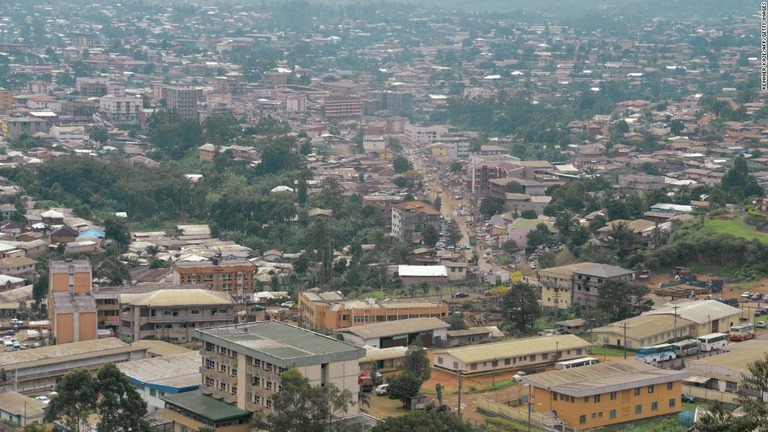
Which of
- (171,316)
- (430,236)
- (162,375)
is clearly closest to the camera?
(162,375)

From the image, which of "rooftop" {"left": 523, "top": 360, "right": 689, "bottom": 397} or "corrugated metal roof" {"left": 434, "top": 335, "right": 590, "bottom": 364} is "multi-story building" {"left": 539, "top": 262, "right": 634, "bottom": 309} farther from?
"rooftop" {"left": 523, "top": 360, "right": 689, "bottom": 397}

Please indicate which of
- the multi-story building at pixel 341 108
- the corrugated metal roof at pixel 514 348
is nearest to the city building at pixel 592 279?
the corrugated metal roof at pixel 514 348

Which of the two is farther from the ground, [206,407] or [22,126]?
[22,126]

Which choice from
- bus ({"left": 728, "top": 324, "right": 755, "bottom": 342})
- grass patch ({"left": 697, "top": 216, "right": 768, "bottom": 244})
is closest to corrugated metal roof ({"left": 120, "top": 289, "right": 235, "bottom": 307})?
bus ({"left": 728, "top": 324, "right": 755, "bottom": 342})

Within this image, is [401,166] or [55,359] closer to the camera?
[55,359]

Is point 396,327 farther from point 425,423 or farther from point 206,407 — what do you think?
point 425,423

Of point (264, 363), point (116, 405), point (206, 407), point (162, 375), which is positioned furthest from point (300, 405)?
point (162, 375)
